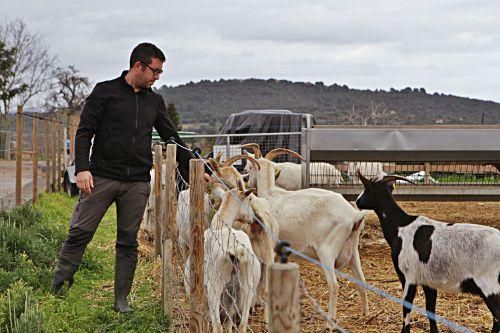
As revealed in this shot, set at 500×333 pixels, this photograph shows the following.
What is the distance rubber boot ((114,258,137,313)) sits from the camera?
20.6 feet

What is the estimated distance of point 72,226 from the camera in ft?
20.1

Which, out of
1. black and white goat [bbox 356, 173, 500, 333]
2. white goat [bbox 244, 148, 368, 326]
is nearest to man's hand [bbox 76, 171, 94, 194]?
white goat [bbox 244, 148, 368, 326]

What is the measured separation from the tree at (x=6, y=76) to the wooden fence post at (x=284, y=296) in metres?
39.9

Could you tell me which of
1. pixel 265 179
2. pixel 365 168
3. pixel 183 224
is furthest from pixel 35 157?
pixel 183 224

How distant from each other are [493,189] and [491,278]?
17.3 feet

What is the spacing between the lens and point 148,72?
595 cm

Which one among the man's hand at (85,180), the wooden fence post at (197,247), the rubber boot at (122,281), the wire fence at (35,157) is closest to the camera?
the wooden fence post at (197,247)

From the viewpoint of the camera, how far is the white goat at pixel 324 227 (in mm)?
7301

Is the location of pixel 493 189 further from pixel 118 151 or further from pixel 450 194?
pixel 118 151

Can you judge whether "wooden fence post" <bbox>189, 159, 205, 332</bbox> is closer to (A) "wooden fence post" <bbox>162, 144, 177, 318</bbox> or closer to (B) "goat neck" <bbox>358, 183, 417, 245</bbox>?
(A) "wooden fence post" <bbox>162, 144, 177, 318</bbox>

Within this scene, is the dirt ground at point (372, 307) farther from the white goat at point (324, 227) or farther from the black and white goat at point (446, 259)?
the black and white goat at point (446, 259)

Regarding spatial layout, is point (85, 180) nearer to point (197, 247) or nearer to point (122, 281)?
point (122, 281)

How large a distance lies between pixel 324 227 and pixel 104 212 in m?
2.48

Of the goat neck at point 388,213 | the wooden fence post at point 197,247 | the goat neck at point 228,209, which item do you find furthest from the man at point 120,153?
the goat neck at point 388,213
